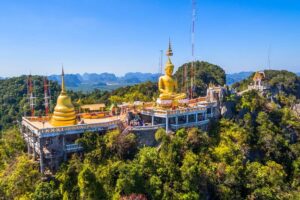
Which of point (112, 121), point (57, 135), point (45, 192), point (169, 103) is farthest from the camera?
point (169, 103)

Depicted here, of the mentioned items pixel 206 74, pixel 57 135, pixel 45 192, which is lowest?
pixel 45 192

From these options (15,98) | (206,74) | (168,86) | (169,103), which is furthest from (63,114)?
(206,74)

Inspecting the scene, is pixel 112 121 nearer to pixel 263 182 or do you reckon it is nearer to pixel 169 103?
pixel 169 103

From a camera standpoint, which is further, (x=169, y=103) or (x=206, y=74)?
(x=206, y=74)

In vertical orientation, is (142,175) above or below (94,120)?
below

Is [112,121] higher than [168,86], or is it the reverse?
[168,86]

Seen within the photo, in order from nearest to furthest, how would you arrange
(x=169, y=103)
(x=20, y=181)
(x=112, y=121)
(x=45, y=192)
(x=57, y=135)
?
1. (x=45, y=192)
2. (x=20, y=181)
3. (x=57, y=135)
4. (x=112, y=121)
5. (x=169, y=103)

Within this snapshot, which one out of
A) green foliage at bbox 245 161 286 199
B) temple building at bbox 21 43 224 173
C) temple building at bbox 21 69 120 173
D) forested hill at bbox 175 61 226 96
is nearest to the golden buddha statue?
temple building at bbox 21 43 224 173

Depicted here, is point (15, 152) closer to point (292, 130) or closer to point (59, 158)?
point (59, 158)

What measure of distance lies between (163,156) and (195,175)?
3240 millimetres

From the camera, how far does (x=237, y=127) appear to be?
107 feet

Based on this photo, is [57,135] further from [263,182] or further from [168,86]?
[263,182]

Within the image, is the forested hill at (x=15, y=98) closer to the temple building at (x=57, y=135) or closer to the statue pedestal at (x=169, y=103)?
the temple building at (x=57, y=135)

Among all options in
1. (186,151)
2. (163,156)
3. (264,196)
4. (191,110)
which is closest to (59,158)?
(163,156)
